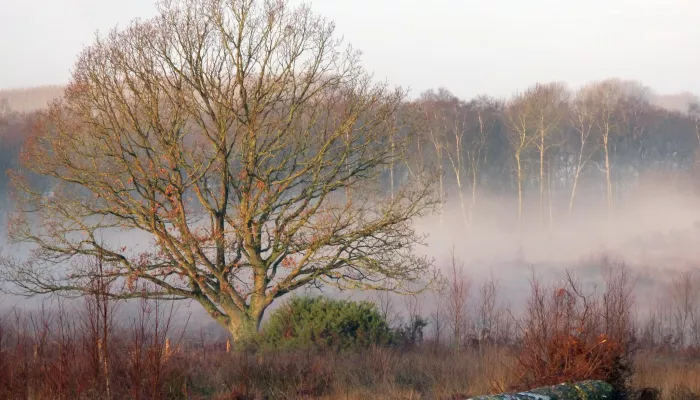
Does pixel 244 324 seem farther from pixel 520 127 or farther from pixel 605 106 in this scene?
pixel 605 106

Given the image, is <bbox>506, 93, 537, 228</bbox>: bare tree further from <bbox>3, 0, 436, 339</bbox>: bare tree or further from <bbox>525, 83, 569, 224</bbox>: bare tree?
<bbox>3, 0, 436, 339</bbox>: bare tree

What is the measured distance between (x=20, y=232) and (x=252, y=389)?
11131 mm

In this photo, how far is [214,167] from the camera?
19.4 metres

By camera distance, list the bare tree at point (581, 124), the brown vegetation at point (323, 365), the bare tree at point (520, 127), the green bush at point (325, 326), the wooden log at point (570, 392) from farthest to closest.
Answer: the bare tree at point (581, 124), the bare tree at point (520, 127), the green bush at point (325, 326), the brown vegetation at point (323, 365), the wooden log at point (570, 392)

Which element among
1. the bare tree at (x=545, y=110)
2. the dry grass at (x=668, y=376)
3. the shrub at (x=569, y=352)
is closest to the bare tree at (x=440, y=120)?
the bare tree at (x=545, y=110)

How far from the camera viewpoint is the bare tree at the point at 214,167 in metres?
19.0

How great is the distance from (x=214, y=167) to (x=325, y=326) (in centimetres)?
541

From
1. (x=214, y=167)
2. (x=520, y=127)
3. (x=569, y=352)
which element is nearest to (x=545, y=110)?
(x=520, y=127)

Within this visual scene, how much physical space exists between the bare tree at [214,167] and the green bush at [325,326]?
1346 millimetres

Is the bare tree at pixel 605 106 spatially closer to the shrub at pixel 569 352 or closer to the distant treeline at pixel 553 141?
the distant treeline at pixel 553 141

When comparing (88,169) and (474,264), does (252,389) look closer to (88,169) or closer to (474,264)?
(88,169)

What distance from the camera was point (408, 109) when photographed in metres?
21.2

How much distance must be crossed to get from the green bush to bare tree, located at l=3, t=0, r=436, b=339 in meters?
1.35

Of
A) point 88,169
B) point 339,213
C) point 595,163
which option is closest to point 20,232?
point 88,169
